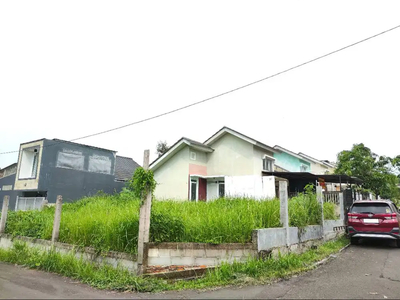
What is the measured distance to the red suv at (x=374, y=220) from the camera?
905 centimetres

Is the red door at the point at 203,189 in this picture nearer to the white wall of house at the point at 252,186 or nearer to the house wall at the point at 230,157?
the house wall at the point at 230,157

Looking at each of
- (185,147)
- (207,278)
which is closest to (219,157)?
(185,147)

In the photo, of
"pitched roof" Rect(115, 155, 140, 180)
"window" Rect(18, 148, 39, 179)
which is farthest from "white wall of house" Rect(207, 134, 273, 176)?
"window" Rect(18, 148, 39, 179)

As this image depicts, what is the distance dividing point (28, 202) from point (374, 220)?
68.5 ft

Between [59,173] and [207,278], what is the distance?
18.4 meters

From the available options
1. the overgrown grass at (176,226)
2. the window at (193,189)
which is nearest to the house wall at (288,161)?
the window at (193,189)

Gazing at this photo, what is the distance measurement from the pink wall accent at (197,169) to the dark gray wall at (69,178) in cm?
713

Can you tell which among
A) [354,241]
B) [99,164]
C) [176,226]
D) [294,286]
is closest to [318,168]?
[354,241]

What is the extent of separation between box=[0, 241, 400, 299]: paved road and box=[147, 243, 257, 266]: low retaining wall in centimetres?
84

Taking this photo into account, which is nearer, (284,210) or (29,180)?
(284,210)

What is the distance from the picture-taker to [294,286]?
200 inches

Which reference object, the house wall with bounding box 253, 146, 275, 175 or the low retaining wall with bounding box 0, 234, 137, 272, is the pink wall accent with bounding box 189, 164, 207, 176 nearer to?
the house wall with bounding box 253, 146, 275, 175

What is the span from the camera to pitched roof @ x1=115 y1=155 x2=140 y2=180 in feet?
86.1

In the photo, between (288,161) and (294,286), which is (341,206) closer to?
(294,286)
